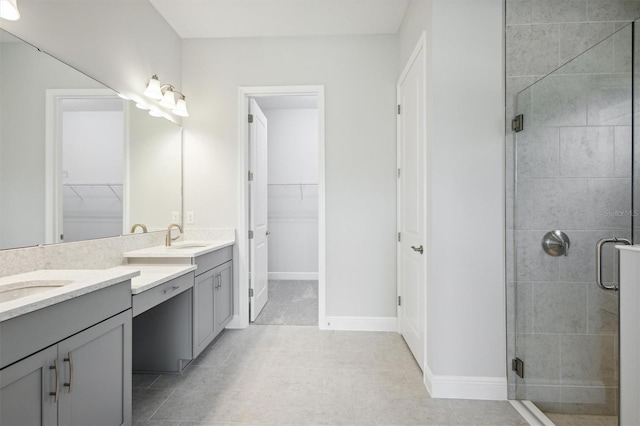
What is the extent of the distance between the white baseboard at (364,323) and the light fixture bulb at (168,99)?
245 cm

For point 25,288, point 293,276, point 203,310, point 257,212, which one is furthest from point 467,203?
point 293,276

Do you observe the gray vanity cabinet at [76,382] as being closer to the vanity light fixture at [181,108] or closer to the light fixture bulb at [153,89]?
the light fixture bulb at [153,89]

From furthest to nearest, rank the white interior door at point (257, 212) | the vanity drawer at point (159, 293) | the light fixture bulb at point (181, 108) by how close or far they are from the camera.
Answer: the white interior door at point (257, 212) < the light fixture bulb at point (181, 108) < the vanity drawer at point (159, 293)

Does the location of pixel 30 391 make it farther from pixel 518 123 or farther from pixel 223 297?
pixel 518 123

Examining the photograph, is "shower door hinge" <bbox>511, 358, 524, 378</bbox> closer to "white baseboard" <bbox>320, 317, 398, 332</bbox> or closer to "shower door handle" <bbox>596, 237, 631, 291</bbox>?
"shower door handle" <bbox>596, 237, 631, 291</bbox>

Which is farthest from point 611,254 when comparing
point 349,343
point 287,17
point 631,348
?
point 287,17

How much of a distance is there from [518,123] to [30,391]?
2535 mm

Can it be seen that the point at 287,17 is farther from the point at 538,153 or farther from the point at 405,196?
the point at 538,153

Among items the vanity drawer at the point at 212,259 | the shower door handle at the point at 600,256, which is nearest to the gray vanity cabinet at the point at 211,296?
the vanity drawer at the point at 212,259

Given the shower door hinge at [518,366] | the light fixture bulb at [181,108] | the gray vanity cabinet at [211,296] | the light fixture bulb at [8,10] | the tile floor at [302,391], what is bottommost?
the tile floor at [302,391]

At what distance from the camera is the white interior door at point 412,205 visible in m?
2.12

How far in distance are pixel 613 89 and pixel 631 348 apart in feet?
3.54

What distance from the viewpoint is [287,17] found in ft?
8.70

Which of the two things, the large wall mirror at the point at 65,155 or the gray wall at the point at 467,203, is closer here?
the large wall mirror at the point at 65,155
